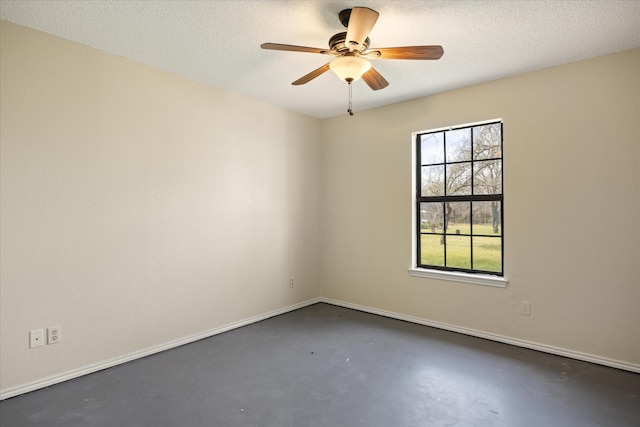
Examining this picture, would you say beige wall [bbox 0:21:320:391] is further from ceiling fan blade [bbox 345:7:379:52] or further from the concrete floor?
ceiling fan blade [bbox 345:7:379:52]

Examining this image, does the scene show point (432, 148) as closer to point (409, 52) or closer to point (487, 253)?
point (487, 253)

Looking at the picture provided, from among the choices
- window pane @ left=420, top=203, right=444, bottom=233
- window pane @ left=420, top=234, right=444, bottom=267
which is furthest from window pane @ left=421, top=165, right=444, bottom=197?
window pane @ left=420, top=234, right=444, bottom=267

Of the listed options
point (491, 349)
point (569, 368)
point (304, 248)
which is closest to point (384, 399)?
point (491, 349)

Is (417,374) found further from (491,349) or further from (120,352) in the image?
(120,352)

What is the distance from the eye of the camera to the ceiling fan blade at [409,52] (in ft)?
6.86

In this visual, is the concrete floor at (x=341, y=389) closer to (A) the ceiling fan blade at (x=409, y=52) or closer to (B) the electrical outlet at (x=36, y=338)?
(B) the electrical outlet at (x=36, y=338)

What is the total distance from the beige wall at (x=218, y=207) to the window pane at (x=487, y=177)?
184 millimetres

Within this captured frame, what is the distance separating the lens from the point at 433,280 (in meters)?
3.64

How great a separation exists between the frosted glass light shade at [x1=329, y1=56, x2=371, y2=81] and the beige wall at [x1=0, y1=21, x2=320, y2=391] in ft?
5.38

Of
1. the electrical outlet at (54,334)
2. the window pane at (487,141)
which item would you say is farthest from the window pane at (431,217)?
the electrical outlet at (54,334)

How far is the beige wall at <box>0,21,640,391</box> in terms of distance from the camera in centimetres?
238

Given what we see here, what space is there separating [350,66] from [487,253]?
2.27 m

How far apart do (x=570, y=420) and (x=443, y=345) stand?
116 cm

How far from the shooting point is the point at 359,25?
1950mm
